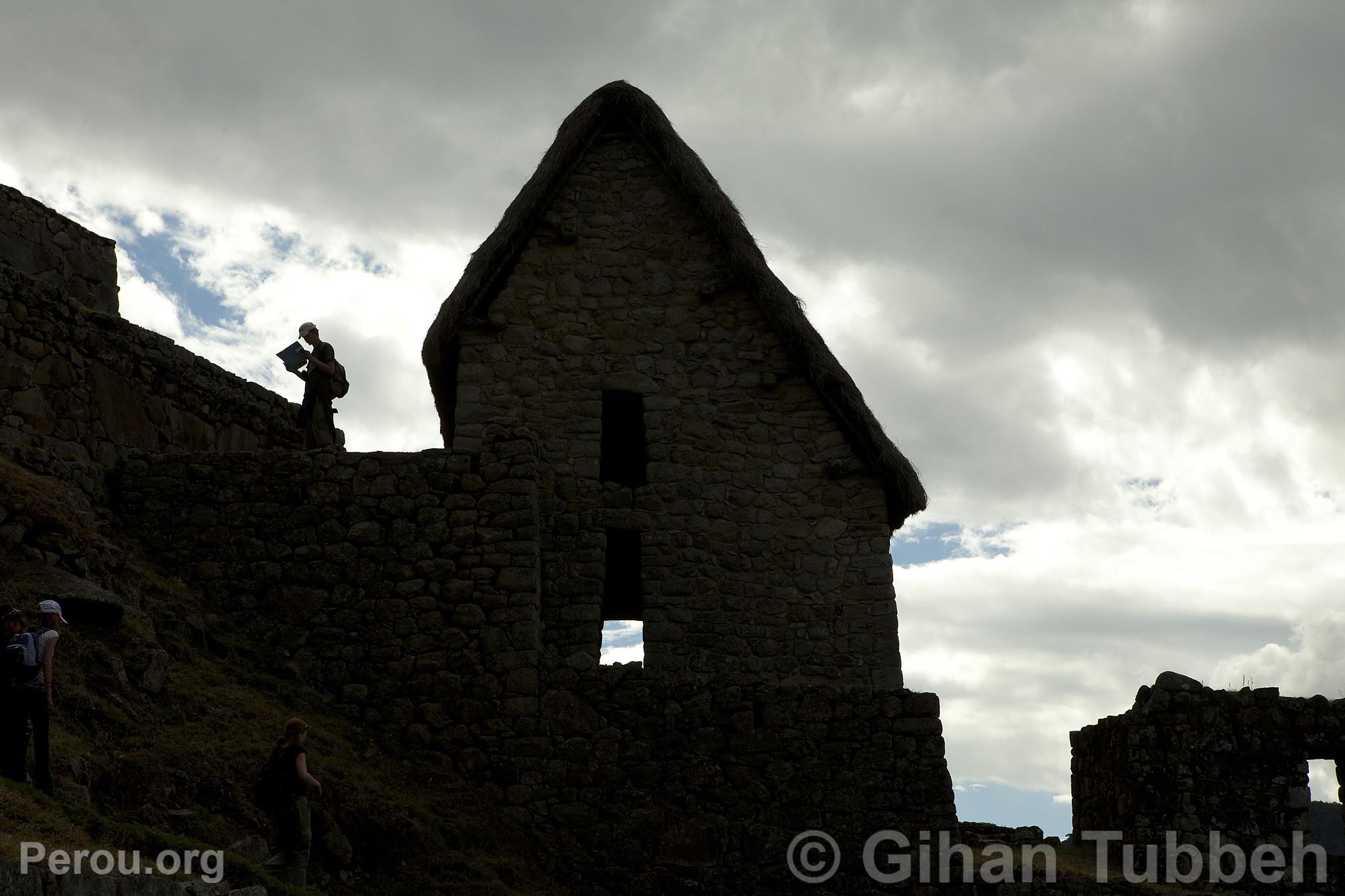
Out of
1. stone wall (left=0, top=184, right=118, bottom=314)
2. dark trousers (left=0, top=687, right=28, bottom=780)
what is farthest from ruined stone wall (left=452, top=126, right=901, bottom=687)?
dark trousers (left=0, top=687, right=28, bottom=780)

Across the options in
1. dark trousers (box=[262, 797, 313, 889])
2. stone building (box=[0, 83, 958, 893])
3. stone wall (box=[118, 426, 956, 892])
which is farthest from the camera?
stone building (box=[0, 83, 958, 893])

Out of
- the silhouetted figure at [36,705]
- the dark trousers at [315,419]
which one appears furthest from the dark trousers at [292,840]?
the dark trousers at [315,419]

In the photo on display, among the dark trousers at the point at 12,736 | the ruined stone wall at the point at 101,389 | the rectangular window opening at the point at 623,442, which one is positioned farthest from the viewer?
the rectangular window opening at the point at 623,442

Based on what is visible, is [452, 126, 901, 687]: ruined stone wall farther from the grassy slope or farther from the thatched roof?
the grassy slope

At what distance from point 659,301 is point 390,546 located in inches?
195

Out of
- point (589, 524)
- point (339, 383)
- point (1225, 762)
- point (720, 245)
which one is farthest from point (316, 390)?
point (1225, 762)

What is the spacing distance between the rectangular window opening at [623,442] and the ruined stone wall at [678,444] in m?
0.55

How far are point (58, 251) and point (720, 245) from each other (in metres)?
8.03

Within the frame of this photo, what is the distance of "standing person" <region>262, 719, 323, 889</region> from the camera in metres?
8.80

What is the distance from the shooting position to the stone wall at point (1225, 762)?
11867 mm

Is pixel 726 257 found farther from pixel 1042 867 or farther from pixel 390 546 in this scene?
pixel 1042 867

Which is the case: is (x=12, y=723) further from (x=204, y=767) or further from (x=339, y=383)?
(x=339, y=383)

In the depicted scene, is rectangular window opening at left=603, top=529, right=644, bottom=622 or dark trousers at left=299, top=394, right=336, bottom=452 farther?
rectangular window opening at left=603, top=529, right=644, bottom=622

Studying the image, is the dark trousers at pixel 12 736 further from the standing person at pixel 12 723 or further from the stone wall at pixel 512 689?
the stone wall at pixel 512 689
